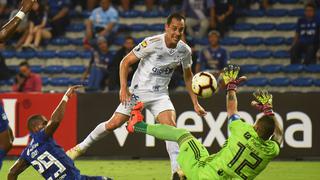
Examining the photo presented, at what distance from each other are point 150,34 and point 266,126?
12.0 meters

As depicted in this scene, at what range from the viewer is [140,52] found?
1129 centimetres

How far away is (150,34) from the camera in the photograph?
20672mm

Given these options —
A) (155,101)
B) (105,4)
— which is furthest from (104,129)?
(105,4)

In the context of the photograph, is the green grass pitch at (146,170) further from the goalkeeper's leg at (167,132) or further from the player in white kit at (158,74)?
the goalkeeper's leg at (167,132)

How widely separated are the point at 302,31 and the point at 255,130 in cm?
997

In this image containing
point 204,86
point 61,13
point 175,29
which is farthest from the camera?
point 61,13

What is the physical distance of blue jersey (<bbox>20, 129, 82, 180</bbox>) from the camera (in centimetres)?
946

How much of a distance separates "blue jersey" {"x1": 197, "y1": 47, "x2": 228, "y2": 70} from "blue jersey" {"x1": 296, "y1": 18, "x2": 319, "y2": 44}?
2071mm

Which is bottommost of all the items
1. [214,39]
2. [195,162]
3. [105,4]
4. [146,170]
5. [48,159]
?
[146,170]

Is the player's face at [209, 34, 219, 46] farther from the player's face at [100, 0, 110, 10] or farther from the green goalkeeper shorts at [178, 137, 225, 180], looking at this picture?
the green goalkeeper shorts at [178, 137, 225, 180]

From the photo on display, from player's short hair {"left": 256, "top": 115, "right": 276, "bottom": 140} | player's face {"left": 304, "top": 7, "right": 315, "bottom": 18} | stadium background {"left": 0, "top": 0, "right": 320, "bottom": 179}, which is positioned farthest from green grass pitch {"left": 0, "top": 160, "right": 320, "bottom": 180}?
player's face {"left": 304, "top": 7, "right": 315, "bottom": 18}

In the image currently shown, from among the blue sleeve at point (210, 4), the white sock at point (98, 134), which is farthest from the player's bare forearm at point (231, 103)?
the blue sleeve at point (210, 4)

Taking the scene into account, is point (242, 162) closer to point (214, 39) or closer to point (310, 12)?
point (214, 39)

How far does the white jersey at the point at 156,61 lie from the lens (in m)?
11.3
